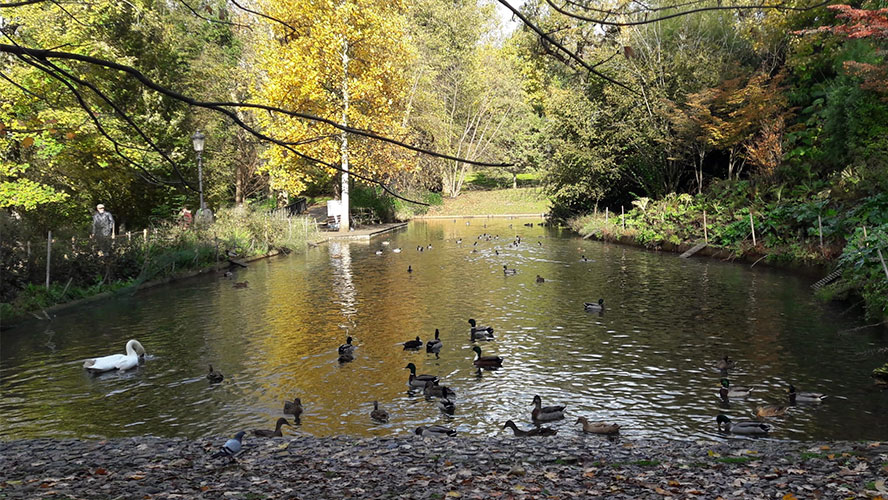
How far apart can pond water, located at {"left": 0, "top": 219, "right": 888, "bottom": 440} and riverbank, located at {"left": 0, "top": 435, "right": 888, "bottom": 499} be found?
0.90 metres

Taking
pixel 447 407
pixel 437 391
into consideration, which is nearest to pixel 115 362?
pixel 437 391

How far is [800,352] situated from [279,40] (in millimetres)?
29496

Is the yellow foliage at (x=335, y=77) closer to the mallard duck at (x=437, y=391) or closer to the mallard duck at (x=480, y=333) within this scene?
the mallard duck at (x=480, y=333)

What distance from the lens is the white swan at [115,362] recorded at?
11148mm

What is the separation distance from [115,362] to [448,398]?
19.9 feet

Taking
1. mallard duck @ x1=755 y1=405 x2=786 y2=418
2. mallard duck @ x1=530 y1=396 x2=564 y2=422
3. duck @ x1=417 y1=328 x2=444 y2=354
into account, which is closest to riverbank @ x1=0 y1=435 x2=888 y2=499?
mallard duck @ x1=530 y1=396 x2=564 y2=422

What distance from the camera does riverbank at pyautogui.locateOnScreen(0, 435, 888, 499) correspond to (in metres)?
5.58

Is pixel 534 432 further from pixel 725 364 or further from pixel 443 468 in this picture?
pixel 725 364

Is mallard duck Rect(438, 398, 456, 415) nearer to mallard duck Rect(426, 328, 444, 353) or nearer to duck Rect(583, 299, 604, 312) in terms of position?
mallard duck Rect(426, 328, 444, 353)

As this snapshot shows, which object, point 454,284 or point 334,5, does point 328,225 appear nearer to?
point 334,5

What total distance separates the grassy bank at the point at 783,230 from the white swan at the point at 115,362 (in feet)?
44.7

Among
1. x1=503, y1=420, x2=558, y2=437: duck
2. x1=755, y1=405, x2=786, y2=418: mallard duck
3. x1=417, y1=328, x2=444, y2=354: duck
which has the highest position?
x1=417, y1=328, x2=444, y2=354: duck

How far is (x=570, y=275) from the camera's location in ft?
72.0

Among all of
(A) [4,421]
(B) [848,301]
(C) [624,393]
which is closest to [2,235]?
(A) [4,421]
